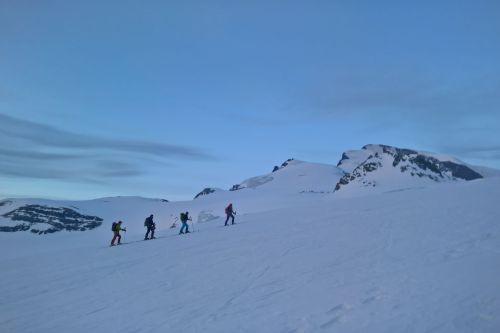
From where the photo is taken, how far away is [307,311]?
866 cm

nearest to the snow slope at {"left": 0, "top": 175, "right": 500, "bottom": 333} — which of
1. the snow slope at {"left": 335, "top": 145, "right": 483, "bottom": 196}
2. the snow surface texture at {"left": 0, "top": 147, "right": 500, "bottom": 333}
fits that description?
the snow surface texture at {"left": 0, "top": 147, "right": 500, "bottom": 333}

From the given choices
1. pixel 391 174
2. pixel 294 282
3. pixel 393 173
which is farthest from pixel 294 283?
pixel 393 173

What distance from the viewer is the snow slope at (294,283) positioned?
802cm

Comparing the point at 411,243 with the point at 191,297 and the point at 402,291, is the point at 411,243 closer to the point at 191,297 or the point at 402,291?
the point at 402,291

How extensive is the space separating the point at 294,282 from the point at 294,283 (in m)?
0.10

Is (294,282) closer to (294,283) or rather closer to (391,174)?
(294,283)

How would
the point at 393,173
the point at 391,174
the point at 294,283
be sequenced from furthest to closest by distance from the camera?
the point at 393,173 < the point at 391,174 < the point at 294,283

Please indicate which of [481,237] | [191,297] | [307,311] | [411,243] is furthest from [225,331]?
[481,237]

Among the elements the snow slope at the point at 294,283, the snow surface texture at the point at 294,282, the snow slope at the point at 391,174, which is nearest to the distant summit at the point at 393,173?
the snow slope at the point at 391,174

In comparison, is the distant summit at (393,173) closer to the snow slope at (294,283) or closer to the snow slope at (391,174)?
the snow slope at (391,174)

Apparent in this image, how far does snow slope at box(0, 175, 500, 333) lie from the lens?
802 centimetres

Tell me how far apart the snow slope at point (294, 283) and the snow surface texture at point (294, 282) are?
0.13 ft

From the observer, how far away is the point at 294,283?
11.0 metres

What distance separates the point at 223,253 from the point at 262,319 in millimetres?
8736
